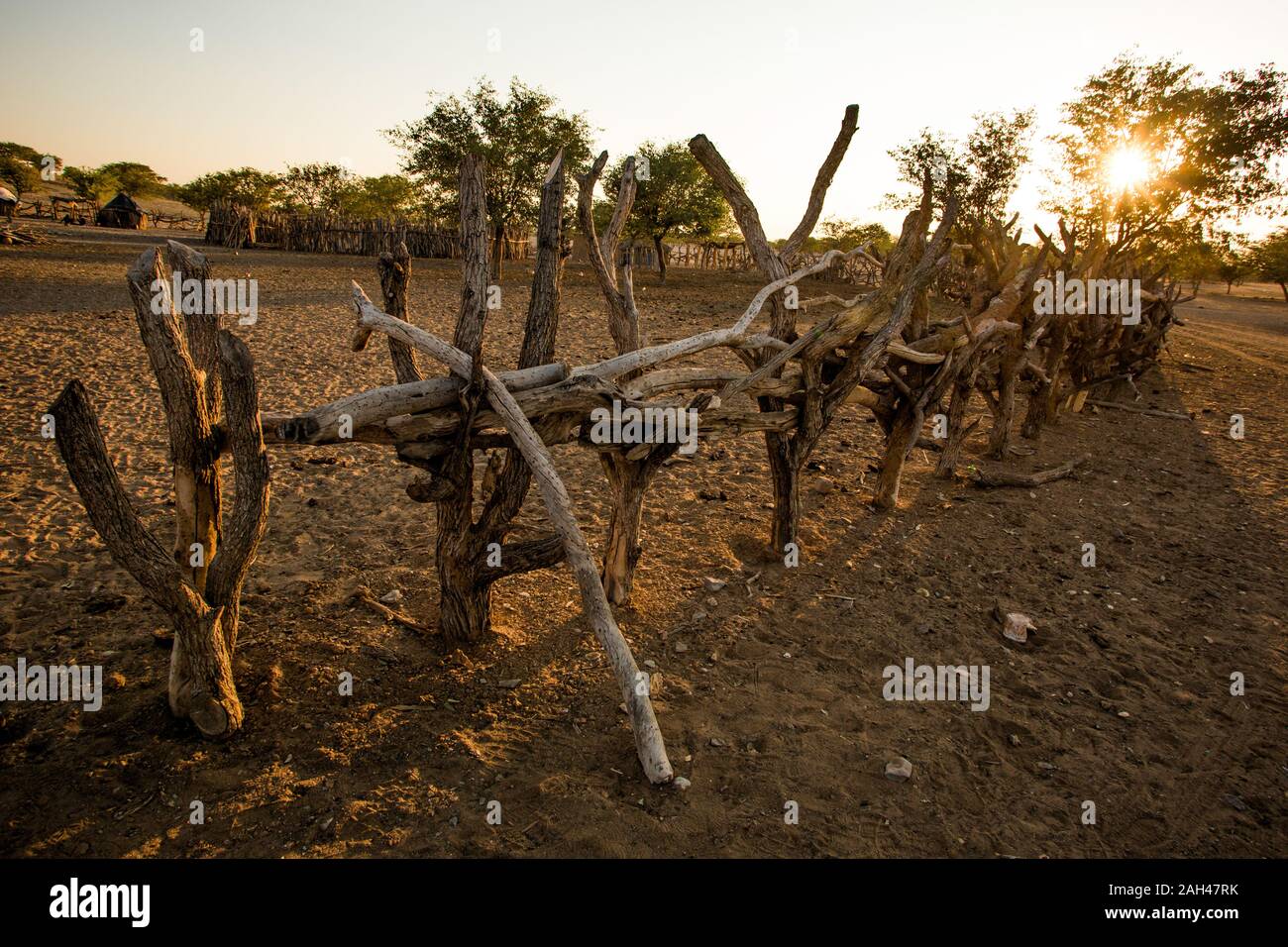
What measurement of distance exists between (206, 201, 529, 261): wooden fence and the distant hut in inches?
472

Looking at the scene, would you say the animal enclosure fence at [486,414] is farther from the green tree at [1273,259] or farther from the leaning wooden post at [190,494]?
the green tree at [1273,259]

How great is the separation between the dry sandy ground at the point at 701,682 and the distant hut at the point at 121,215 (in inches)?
1269

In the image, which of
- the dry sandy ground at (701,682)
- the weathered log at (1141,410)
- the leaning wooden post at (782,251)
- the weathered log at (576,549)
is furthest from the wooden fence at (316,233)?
the weathered log at (576,549)

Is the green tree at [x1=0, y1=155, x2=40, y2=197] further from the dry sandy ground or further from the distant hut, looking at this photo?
the dry sandy ground

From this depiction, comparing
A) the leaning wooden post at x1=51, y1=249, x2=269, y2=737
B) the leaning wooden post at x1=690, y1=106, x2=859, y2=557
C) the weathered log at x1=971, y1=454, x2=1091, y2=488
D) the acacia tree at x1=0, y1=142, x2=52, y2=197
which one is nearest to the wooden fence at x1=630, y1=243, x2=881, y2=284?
the weathered log at x1=971, y1=454, x2=1091, y2=488

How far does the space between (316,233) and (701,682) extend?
2514 cm

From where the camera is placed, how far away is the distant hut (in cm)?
3209

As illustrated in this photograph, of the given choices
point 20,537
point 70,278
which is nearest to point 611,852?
point 20,537

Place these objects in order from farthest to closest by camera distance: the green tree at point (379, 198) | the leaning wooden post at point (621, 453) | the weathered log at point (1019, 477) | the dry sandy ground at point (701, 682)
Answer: the green tree at point (379, 198) → the weathered log at point (1019, 477) → the leaning wooden post at point (621, 453) → the dry sandy ground at point (701, 682)

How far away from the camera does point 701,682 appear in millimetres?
3846

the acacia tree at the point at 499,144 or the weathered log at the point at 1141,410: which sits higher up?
the acacia tree at the point at 499,144

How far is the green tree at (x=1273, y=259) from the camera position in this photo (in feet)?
107

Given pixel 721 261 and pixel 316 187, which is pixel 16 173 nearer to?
pixel 316 187

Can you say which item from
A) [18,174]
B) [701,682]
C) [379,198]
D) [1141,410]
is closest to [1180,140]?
[1141,410]
